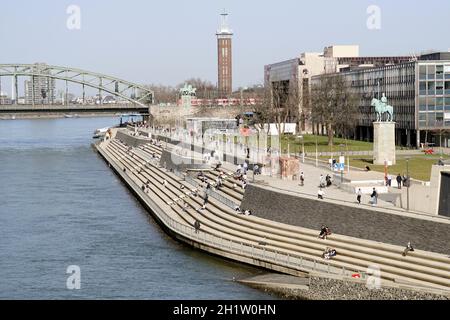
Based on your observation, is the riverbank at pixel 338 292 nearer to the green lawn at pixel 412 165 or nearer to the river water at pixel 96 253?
the river water at pixel 96 253

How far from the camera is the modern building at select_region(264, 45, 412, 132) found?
101125 millimetres

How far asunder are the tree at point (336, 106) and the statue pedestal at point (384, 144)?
2157 cm

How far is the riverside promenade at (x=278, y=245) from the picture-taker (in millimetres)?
27328

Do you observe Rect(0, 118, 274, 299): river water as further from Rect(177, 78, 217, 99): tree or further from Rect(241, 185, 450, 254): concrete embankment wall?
Rect(177, 78, 217, 99): tree

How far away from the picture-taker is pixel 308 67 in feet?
364

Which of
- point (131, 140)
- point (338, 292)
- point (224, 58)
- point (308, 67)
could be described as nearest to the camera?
point (338, 292)

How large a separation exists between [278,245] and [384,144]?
2101 centimetres

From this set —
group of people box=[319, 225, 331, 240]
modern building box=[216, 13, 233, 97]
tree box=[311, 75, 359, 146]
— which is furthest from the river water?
modern building box=[216, 13, 233, 97]

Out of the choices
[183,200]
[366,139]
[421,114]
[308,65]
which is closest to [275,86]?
[308,65]

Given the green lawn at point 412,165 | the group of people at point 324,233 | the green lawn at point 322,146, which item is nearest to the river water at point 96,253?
the group of people at point 324,233

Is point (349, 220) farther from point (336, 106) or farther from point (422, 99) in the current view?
point (336, 106)

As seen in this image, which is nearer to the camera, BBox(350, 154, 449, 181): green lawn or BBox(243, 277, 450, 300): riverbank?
BBox(243, 277, 450, 300): riverbank

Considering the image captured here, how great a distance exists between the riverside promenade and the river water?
2.43 feet

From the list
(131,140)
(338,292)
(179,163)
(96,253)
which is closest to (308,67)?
(131,140)
